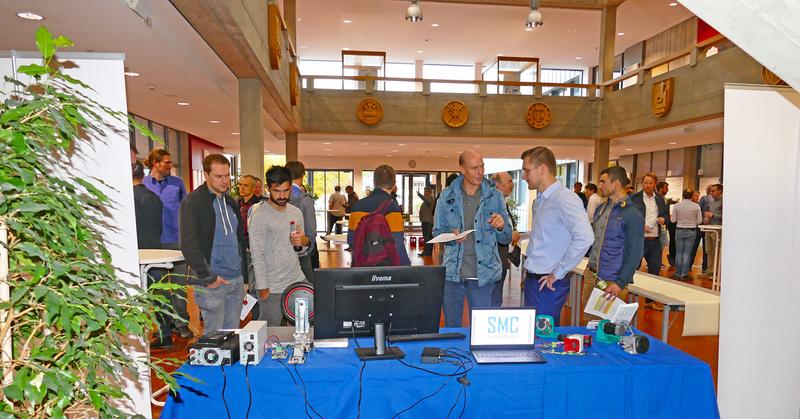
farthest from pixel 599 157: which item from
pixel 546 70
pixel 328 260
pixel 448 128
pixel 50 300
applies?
pixel 50 300

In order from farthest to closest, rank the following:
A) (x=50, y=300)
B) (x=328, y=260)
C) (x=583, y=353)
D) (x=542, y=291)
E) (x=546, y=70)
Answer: (x=546, y=70) → (x=328, y=260) → (x=542, y=291) → (x=583, y=353) → (x=50, y=300)

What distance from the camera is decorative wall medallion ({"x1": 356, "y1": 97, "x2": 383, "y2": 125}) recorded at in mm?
10953

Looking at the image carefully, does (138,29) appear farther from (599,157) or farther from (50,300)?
(599,157)

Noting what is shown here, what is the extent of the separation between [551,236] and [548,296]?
38 cm

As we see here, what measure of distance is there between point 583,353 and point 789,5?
1.55 m

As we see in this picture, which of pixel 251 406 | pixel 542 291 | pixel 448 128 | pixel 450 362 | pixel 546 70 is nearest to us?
pixel 251 406

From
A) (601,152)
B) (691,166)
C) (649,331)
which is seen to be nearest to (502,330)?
(649,331)

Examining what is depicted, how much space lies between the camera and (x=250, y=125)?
5.61 meters

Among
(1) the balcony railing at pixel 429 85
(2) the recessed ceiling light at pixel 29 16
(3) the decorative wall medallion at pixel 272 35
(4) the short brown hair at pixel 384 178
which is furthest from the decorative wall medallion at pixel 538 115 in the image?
(2) the recessed ceiling light at pixel 29 16

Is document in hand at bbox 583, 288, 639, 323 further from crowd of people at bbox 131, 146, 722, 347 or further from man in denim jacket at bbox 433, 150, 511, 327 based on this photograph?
man in denim jacket at bbox 433, 150, 511, 327

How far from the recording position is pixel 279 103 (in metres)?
7.34

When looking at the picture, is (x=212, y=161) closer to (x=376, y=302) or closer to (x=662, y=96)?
(x=376, y=302)

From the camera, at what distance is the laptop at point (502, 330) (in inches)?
81.0

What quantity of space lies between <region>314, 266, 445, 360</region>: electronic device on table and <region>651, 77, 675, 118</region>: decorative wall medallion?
9138 millimetres
